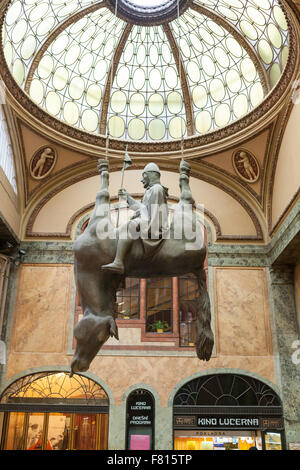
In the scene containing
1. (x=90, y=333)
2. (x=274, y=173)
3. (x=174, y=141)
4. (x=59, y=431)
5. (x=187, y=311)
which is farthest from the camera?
(x=174, y=141)

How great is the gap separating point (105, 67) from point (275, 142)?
6.30 meters

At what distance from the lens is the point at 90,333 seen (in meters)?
4.30

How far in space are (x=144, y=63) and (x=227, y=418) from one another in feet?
37.5

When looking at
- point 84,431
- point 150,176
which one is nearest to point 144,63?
point 150,176

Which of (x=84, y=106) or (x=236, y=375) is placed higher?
(x=84, y=106)

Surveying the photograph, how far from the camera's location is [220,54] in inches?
559

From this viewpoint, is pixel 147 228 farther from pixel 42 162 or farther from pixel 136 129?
pixel 136 129

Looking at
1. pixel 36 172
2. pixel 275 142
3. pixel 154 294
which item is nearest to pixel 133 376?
pixel 154 294

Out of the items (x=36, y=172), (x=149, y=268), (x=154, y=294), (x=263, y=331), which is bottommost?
(x=149, y=268)

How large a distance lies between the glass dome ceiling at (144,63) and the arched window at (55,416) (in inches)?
325

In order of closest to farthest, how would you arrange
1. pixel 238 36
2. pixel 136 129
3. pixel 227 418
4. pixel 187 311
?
1. pixel 227 418
2. pixel 187 311
3. pixel 238 36
4. pixel 136 129

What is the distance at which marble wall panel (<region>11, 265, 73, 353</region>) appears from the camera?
12633 millimetres

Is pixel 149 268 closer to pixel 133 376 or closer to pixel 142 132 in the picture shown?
pixel 133 376

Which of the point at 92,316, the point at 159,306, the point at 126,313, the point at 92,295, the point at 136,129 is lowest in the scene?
the point at 92,316
